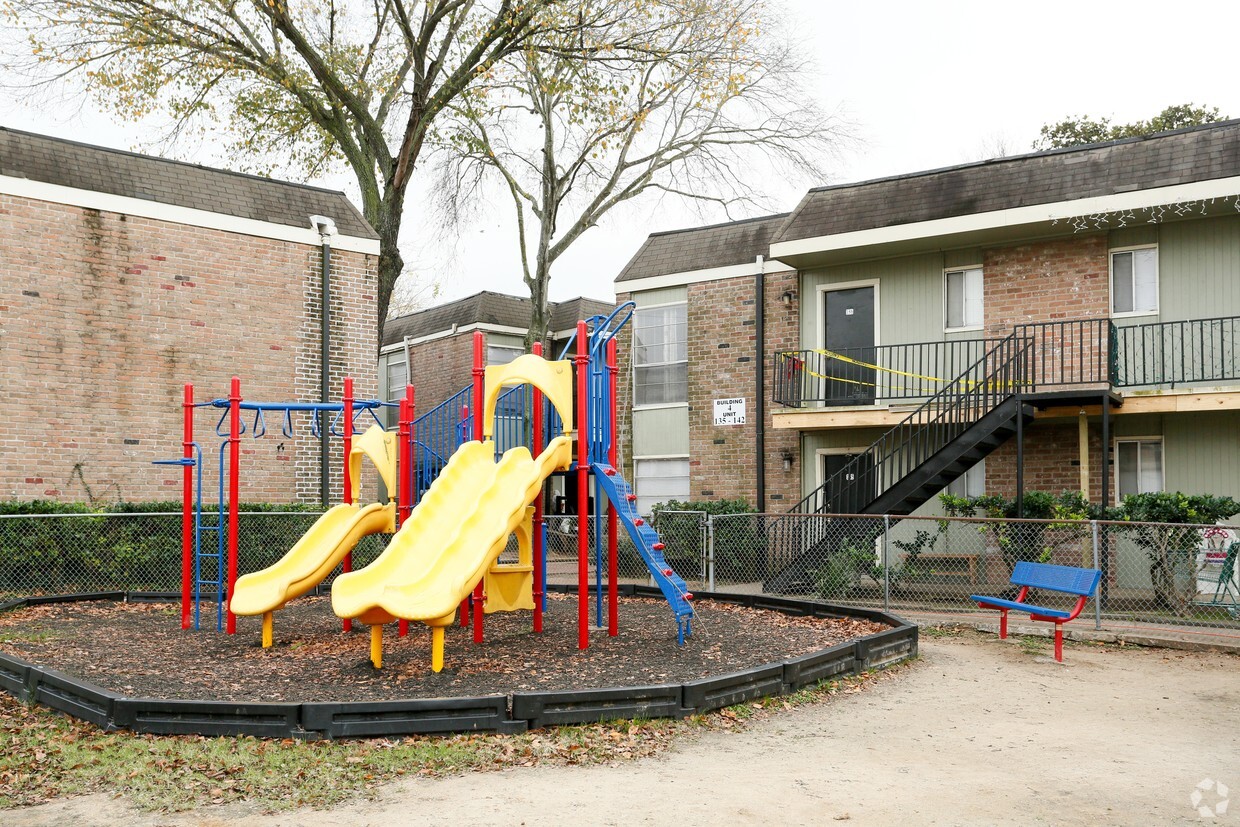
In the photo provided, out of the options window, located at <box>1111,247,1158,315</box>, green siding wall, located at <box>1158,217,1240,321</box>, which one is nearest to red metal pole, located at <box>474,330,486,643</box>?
window, located at <box>1111,247,1158,315</box>

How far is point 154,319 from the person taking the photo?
16.1m

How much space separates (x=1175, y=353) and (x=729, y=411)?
7.80 m

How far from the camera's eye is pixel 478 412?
34.0 ft

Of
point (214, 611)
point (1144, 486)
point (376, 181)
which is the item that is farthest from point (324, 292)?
point (1144, 486)

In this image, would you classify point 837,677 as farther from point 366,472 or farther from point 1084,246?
point 366,472

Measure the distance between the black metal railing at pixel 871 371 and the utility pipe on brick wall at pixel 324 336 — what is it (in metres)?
8.07

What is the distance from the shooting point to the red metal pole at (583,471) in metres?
9.59

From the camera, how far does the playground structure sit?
27.4 ft

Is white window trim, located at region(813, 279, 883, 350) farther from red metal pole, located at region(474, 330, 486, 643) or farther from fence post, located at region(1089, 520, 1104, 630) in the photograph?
red metal pole, located at region(474, 330, 486, 643)

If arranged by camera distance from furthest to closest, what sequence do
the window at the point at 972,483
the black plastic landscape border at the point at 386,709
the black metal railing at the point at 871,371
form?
1. the black metal railing at the point at 871,371
2. the window at the point at 972,483
3. the black plastic landscape border at the point at 386,709

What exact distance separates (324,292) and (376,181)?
4.66 meters

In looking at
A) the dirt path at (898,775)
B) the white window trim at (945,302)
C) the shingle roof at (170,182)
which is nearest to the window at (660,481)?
the white window trim at (945,302)

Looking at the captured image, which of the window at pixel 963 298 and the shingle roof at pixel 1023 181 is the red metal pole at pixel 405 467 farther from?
the window at pixel 963 298

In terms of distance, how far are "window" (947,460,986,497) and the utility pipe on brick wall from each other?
1086cm
